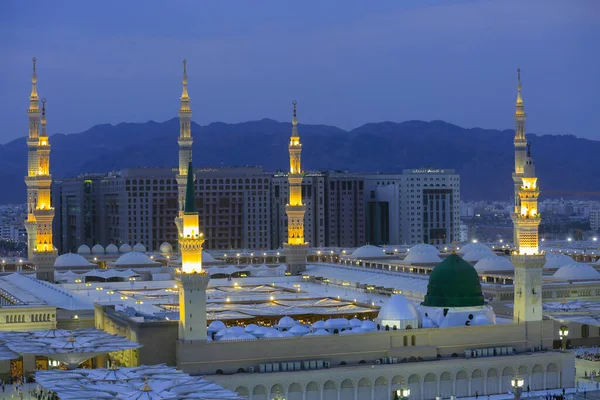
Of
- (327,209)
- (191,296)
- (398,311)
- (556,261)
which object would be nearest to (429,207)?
(327,209)

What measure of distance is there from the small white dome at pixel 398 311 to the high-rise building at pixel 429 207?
90.7 metres

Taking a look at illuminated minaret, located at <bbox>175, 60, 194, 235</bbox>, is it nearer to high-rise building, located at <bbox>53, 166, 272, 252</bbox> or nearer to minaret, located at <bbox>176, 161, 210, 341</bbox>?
minaret, located at <bbox>176, 161, 210, 341</bbox>

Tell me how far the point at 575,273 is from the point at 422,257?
15520 millimetres

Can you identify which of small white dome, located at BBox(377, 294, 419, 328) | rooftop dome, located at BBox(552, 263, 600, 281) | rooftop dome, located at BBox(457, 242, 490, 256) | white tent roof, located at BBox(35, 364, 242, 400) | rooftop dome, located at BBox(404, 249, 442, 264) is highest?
rooftop dome, located at BBox(457, 242, 490, 256)

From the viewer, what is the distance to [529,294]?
156 feet

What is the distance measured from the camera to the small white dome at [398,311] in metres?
44.9

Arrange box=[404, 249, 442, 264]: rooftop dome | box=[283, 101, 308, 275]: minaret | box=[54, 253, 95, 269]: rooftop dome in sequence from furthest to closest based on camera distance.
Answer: box=[54, 253, 95, 269]: rooftop dome
box=[404, 249, 442, 264]: rooftop dome
box=[283, 101, 308, 275]: minaret

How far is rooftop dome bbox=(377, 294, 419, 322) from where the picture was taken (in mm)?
44906

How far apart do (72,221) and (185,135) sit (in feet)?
231

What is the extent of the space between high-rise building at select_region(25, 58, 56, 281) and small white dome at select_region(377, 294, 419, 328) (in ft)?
Result: 96.6

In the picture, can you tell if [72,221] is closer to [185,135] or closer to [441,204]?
[441,204]

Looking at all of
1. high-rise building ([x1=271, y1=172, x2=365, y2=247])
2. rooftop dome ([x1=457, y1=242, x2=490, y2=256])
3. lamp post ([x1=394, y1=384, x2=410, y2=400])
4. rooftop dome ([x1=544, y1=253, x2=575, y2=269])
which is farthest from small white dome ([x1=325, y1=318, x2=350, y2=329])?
high-rise building ([x1=271, y1=172, x2=365, y2=247])

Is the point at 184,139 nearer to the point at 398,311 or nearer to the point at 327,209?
the point at 398,311

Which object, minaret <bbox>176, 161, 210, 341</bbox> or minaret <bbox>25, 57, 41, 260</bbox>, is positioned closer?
minaret <bbox>176, 161, 210, 341</bbox>
